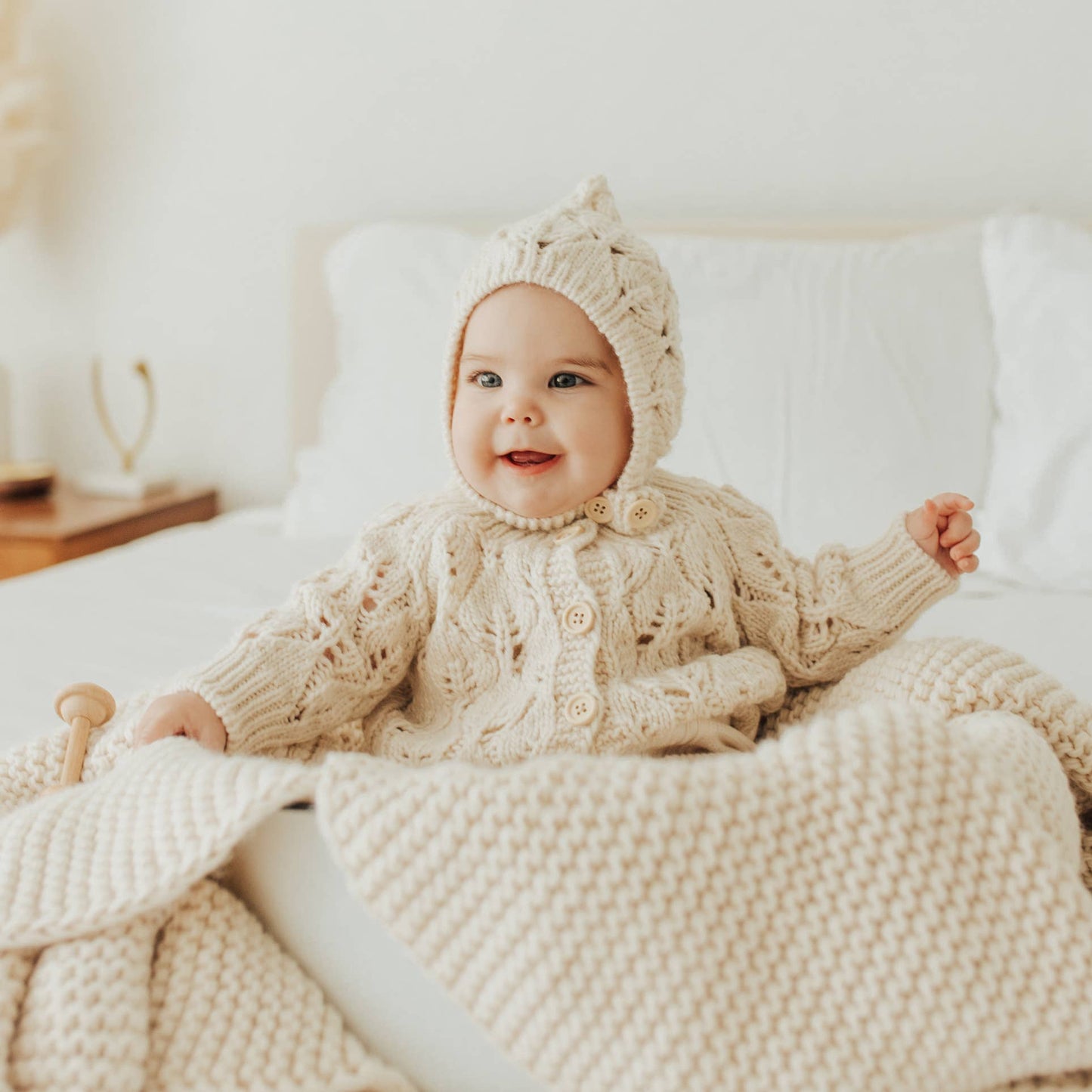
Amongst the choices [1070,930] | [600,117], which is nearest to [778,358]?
[600,117]

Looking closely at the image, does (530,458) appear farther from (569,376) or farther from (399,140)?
(399,140)

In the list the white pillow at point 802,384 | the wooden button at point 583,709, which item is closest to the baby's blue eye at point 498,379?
the wooden button at point 583,709

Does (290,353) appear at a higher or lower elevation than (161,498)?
higher

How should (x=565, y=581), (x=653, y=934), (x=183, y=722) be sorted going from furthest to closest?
(x=565, y=581)
(x=183, y=722)
(x=653, y=934)

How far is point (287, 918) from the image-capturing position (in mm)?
611

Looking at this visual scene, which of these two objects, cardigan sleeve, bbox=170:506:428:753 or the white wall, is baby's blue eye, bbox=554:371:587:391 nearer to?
cardigan sleeve, bbox=170:506:428:753

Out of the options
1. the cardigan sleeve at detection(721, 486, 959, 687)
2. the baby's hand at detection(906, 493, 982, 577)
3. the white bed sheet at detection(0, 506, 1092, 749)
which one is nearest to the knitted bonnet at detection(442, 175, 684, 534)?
the cardigan sleeve at detection(721, 486, 959, 687)

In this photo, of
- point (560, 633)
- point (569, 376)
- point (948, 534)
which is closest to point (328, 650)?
point (560, 633)

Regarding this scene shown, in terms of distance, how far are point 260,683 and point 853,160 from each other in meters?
1.50

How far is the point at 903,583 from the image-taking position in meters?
0.96

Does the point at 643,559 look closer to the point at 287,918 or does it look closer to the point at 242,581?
the point at 287,918

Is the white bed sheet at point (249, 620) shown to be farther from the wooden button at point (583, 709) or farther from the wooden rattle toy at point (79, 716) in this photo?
the wooden button at point (583, 709)

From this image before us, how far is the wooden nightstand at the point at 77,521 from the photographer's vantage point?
194 centimetres

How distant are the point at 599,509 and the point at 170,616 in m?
0.67
